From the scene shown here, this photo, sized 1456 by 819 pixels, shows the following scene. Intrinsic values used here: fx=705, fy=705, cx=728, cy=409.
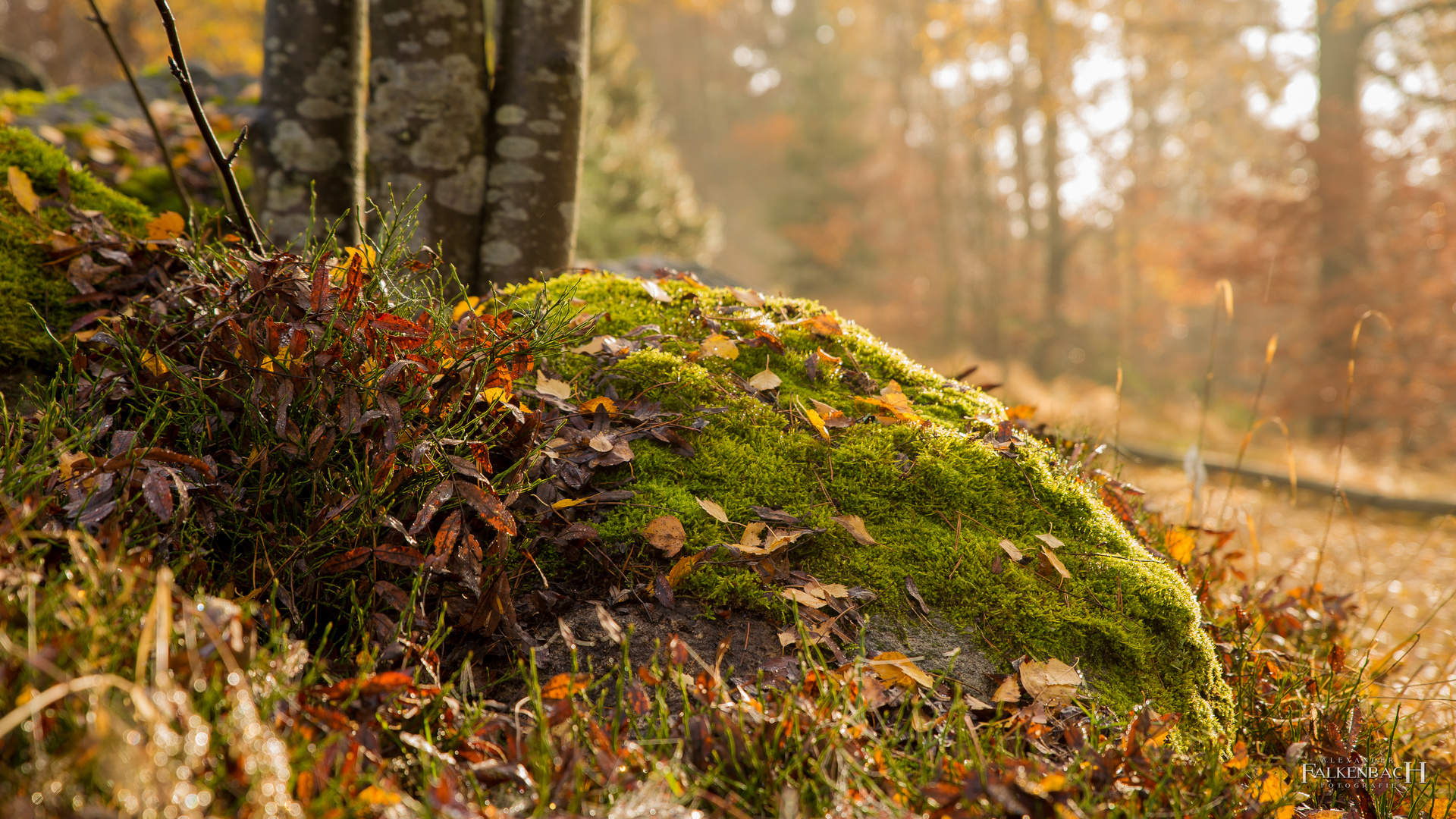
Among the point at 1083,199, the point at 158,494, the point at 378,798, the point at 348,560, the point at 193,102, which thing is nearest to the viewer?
the point at 378,798

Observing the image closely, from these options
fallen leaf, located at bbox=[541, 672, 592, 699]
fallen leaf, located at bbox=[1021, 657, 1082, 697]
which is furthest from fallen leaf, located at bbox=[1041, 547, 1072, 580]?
fallen leaf, located at bbox=[541, 672, 592, 699]

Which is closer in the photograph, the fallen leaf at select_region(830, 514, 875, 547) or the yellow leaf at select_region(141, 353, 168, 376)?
the yellow leaf at select_region(141, 353, 168, 376)

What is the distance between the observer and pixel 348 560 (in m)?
1.43

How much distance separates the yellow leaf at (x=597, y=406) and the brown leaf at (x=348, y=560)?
64cm

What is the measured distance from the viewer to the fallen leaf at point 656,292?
2537mm

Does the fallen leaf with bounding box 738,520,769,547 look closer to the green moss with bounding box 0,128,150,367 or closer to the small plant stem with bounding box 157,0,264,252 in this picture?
the small plant stem with bounding box 157,0,264,252

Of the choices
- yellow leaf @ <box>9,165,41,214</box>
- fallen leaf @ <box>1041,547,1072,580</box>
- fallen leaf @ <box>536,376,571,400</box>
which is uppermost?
yellow leaf @ <box>9,165,41,214</box>

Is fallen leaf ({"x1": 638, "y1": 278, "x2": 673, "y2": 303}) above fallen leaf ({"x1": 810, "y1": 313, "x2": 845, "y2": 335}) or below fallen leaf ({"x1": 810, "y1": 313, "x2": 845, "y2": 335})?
above

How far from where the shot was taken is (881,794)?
112cm

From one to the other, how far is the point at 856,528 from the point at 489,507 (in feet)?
2.91

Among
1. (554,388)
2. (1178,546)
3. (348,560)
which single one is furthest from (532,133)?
(1178,546)

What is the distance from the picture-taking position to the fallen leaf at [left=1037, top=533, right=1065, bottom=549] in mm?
1839

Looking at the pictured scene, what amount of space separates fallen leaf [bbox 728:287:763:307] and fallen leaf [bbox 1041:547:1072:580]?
1.31 metres

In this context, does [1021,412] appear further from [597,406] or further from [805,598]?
[597,406]
